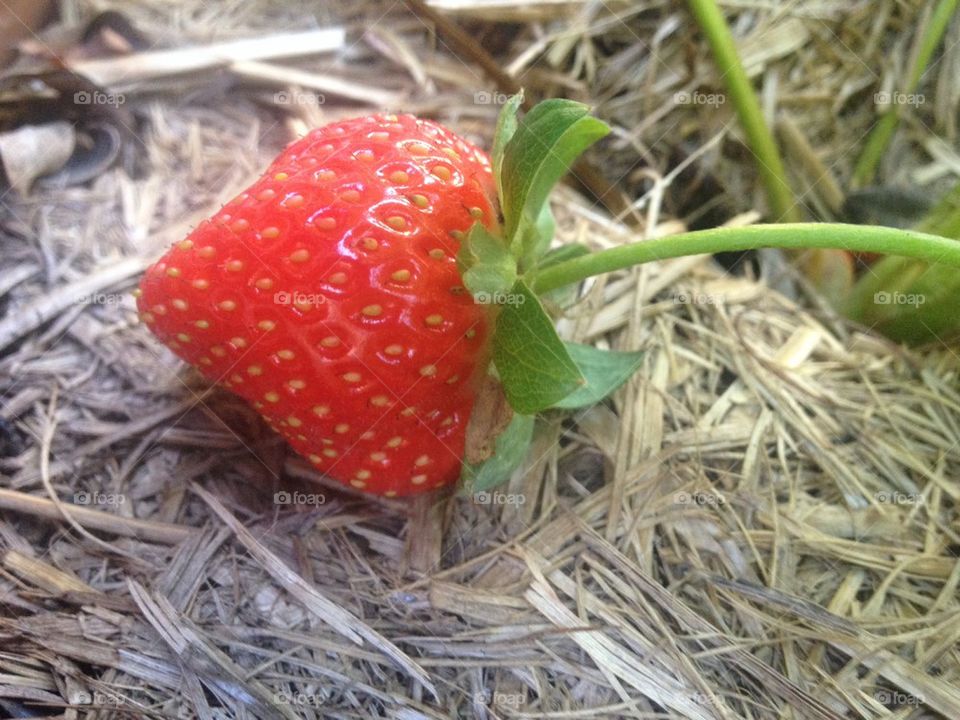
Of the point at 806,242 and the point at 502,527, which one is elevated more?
the point at 806,242

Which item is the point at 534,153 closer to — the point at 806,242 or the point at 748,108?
the point at 806,242

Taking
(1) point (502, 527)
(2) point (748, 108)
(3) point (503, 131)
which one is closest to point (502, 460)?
(1) point (502, 527)

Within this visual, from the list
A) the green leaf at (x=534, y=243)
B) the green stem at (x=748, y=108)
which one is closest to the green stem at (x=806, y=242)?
the green leaf at (x=534, y=243)

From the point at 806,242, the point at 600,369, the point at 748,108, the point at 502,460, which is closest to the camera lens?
the point at 806,242

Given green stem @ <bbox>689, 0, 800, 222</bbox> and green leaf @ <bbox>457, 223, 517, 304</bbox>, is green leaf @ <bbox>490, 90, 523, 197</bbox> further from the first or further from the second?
green stem @ <bbox>689, 0, 800, 222</bbox>

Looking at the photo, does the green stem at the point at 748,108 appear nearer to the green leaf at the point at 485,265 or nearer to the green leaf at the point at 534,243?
the green leaf at the point at 534,243

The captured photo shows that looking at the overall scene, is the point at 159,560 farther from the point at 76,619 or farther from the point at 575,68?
the point at 575,68

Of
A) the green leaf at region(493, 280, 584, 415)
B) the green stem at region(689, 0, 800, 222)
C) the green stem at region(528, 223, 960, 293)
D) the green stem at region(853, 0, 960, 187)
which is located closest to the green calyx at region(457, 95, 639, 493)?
the green leaf at region(493, 280, 584, 415)
